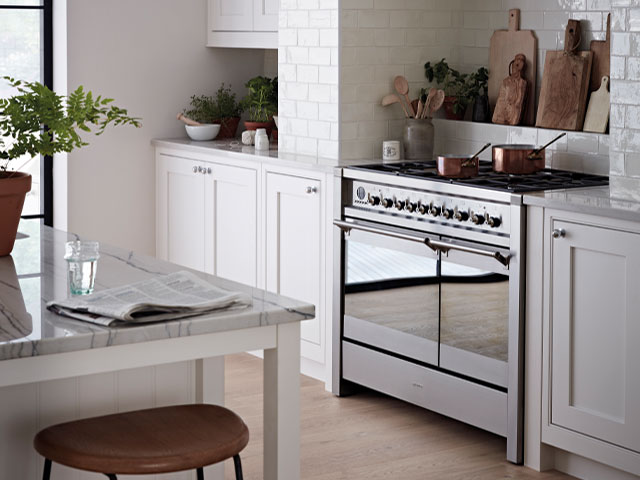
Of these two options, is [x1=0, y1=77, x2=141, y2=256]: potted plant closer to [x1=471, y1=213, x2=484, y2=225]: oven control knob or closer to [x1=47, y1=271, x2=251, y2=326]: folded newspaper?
[x1=47, y1=271, x2=251, y2=326]: folded newspaper

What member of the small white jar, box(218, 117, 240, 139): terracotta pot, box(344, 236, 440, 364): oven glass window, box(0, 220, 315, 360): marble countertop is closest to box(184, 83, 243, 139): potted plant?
box(218, 117, 240, 139): terracotta pot

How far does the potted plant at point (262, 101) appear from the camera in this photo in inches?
227

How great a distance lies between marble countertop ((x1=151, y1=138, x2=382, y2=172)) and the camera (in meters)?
4.69

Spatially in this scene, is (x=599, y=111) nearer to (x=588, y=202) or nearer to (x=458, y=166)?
(x=458, y=166)

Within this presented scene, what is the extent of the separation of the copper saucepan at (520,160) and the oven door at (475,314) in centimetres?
49

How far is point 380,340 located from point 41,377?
2.46 metres

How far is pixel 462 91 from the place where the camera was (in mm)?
5023

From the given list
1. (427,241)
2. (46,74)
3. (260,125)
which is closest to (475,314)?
(427,241)

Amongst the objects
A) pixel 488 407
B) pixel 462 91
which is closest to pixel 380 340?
pixel 488 407

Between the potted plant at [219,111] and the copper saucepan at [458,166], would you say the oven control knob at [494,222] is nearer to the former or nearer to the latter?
the copper saucepan at [458,166]

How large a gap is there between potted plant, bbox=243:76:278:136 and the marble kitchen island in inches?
118

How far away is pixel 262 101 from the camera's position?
5781 mm

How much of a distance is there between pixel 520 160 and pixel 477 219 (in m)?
0.48

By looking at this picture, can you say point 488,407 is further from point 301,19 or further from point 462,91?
point 301,19
